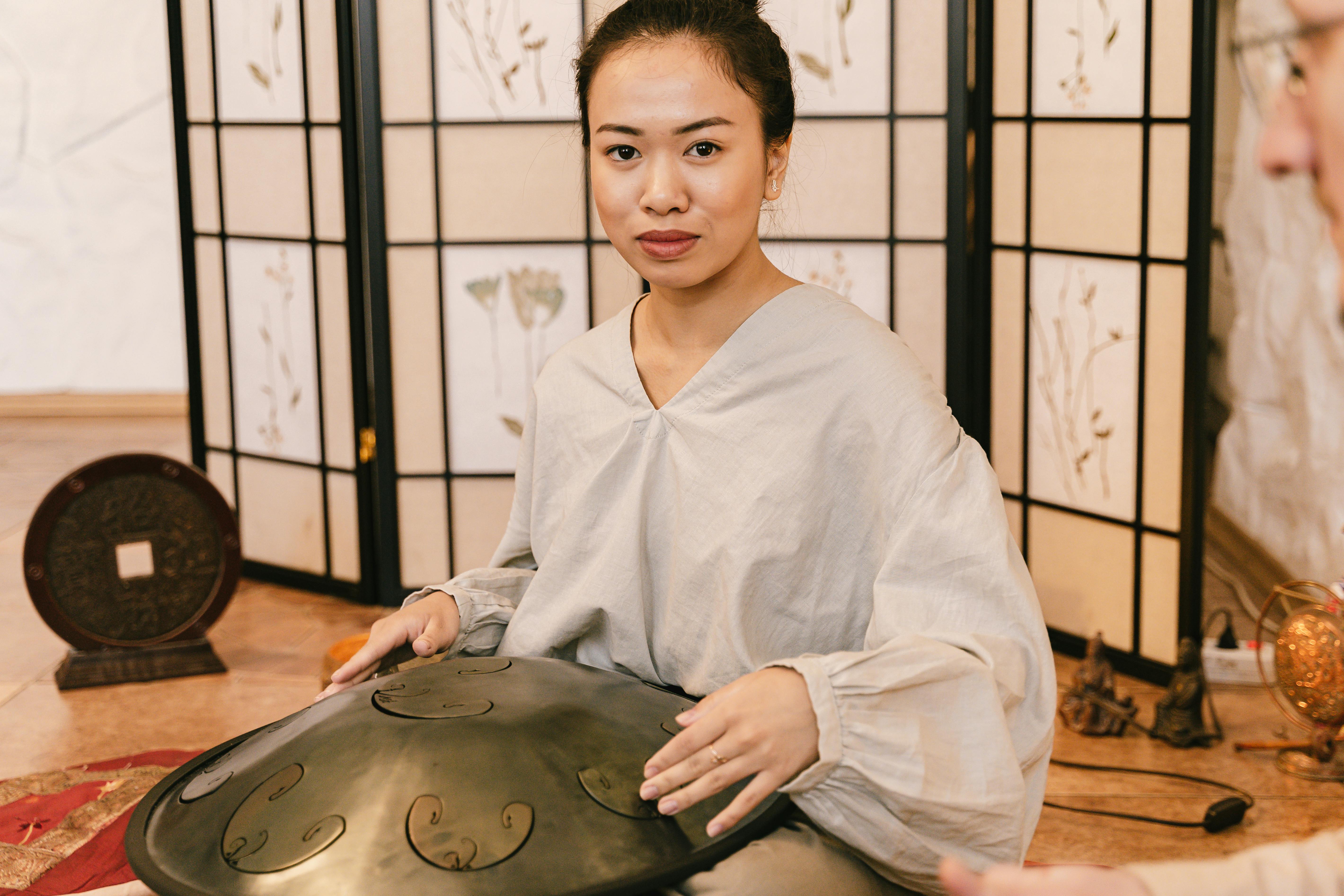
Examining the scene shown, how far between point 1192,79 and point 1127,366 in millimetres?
630

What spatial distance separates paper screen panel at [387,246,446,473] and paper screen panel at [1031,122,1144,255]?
5.00 feet

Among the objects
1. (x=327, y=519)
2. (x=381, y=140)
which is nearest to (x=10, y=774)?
(x=327, y=519)

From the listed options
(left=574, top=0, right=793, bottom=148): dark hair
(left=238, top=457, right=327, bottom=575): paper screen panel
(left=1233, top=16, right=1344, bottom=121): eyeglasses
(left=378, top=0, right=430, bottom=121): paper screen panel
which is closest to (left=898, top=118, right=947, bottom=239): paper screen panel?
(left=378, top=0, right=430, bottom=121): paper screen panel

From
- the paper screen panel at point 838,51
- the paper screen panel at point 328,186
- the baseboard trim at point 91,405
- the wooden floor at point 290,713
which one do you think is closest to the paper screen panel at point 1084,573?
the wooden floor at point 290,713

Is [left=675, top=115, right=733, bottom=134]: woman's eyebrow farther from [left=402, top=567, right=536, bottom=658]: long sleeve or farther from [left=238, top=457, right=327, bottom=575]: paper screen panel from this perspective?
[left=238, top=457, right=327, bottom=575]: paper screen panel

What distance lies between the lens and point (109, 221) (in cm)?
624

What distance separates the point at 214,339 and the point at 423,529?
0.87m

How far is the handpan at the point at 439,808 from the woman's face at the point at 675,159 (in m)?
0.45

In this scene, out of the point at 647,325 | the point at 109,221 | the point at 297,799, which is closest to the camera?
the point at 297,799

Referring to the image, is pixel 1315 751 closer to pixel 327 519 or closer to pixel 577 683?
pixel 577 683

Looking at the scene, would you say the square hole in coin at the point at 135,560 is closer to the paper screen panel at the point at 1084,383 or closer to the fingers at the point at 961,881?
the paper screen panel at the point at 1084,383

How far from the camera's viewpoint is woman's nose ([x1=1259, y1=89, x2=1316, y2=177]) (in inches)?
18.8

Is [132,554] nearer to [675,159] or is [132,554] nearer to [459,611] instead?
[459,611]

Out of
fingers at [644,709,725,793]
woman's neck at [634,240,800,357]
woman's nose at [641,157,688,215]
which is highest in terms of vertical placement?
A: woman's nose at [641,157,688,215]
